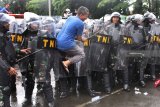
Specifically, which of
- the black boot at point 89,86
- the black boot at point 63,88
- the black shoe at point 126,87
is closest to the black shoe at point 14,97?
the black boot at point 63,88

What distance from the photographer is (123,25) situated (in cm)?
866

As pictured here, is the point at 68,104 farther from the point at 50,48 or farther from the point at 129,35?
the point at 129,35

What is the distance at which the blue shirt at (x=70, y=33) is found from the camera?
23.2 feet

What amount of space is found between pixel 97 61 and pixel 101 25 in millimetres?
940

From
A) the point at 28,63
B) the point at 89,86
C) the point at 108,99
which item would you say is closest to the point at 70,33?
the point at 28,63

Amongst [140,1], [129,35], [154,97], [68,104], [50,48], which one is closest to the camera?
[50,48]

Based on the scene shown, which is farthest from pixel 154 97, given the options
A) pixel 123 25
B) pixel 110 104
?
pixel 123 25

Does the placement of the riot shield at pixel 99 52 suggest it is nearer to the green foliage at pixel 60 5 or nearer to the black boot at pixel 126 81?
the black boot at pixel 126 81

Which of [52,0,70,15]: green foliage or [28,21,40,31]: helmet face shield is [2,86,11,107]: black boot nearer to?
[28,21,40,31]: helmet face shield

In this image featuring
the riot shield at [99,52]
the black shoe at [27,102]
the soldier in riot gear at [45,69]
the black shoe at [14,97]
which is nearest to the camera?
the soldier in riot gear at [45,69]

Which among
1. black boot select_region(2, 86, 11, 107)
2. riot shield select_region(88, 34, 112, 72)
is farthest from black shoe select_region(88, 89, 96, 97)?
black boot select_region(2, 86, 11, 107)

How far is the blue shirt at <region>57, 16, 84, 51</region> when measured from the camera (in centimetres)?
706

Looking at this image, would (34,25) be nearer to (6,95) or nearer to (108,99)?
(6,95)

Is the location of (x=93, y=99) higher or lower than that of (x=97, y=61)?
lower
